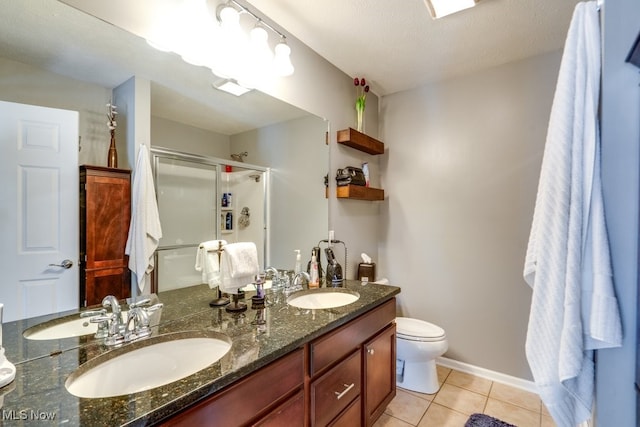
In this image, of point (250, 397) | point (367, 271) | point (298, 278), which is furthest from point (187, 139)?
point (367, 271)

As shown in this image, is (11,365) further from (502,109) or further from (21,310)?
(502,109)

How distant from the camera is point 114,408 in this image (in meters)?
0.65

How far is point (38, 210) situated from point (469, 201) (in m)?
2.51

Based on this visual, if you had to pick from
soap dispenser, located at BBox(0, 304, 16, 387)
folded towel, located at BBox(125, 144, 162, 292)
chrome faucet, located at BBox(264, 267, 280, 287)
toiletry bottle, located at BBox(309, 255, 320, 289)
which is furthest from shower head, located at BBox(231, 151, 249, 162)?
soap dispenser, located at BBox(0, 304, 16, 387)

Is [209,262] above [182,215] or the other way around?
the other way around

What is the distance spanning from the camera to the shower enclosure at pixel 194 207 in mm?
1266

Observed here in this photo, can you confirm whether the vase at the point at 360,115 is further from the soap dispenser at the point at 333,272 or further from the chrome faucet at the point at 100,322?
the chrome faucet at the point at 100,322

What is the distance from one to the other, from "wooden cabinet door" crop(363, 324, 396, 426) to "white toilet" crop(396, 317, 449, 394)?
278 millimetres

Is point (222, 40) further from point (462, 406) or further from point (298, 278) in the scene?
point (462, 406)

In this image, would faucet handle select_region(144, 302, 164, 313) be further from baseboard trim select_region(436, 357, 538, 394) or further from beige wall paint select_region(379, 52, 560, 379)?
baseboard trim select_region(436, 357, 538, 394)

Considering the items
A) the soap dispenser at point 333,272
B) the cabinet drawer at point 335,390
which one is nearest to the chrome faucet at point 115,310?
the cabinet drawer at point 335,390

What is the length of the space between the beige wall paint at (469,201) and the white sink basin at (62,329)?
220 centimetres

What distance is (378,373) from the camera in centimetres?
162

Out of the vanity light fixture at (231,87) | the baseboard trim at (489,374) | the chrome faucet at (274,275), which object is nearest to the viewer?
the vanity light fixture at (231,87)
